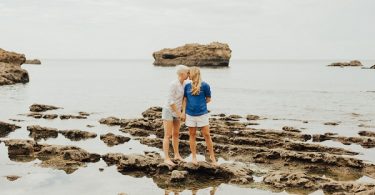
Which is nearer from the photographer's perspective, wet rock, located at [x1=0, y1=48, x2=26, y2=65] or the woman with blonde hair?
the woman with blonde hair

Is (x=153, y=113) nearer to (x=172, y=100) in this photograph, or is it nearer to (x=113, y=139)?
(x=113, y=139)

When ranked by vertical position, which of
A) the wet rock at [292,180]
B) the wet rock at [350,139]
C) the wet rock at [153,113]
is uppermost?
the wet rock at [292,180]

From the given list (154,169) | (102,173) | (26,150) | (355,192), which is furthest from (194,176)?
(26,150)

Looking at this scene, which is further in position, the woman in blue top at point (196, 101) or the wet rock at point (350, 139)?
the wet rock at point (350, 139)

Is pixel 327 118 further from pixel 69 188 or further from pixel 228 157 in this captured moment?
pixel 69 188

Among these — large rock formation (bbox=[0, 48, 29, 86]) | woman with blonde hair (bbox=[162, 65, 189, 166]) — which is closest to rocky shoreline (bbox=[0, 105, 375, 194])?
woman with blonde hair (bbox=[162, 65, 189, 166])

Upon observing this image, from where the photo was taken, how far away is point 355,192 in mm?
9508

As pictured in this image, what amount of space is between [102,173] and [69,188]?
144 centimetres

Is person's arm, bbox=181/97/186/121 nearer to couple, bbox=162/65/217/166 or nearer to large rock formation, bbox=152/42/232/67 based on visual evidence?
couple, bbox=162/65/217/166

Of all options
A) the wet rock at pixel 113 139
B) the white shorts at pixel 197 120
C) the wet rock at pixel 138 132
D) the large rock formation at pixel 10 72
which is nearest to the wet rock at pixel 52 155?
the wet rock at pixel 113 139

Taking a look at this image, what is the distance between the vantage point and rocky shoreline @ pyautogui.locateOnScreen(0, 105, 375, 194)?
10.5m

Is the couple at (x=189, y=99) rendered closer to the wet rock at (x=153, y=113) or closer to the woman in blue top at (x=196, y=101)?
the woman in blue top at (x=196, y=101)

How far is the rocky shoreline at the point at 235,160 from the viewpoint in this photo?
34.3ft

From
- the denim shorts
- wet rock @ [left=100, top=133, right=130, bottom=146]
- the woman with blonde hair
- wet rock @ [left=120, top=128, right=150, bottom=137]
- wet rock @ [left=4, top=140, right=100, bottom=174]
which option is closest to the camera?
the woman with blonde hair
